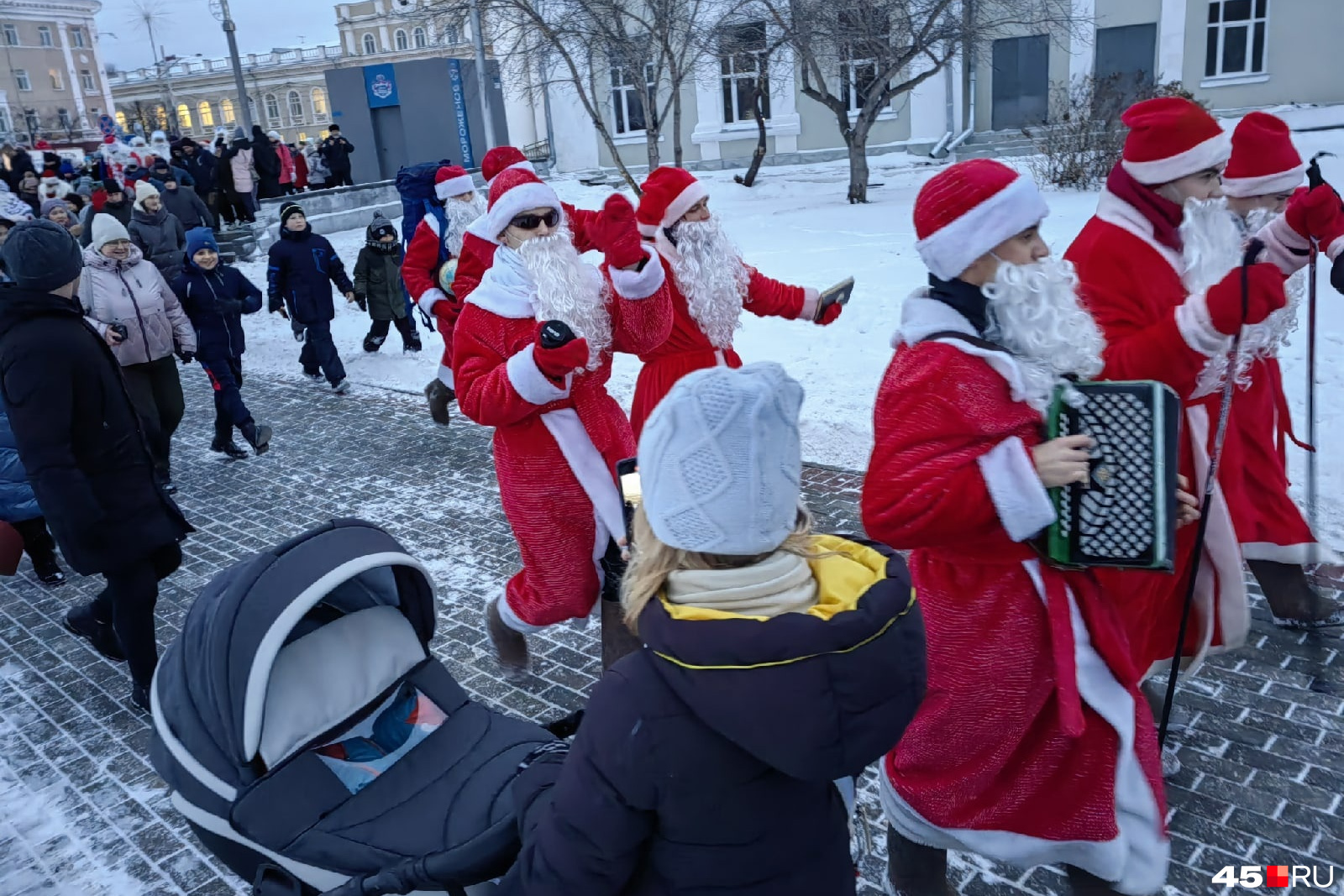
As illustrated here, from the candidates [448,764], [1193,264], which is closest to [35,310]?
[448,764]

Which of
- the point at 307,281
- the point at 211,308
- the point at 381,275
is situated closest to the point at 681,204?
the point at 211,308

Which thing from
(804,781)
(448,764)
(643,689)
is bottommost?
(448,764)

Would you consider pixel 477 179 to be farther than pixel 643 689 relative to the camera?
Yes

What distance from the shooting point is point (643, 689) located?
165 centimetres

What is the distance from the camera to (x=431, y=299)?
739 cm

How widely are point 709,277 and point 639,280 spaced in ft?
2.18

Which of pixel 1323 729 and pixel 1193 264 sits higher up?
pixel 1193 264

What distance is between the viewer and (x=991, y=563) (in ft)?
8.12

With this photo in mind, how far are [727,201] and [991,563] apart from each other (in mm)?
18570

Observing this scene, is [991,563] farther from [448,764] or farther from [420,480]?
[420,480]

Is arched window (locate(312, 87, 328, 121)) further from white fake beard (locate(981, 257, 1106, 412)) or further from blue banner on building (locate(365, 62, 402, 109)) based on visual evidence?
white fake beard (locate(981, 257, 1106, 412))

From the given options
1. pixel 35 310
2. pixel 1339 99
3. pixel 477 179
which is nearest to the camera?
pixel 35 310

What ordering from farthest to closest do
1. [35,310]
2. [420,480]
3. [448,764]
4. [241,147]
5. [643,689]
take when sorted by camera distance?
[241,147]
[420,480]
[35,310]
[448,764]
[643,689]

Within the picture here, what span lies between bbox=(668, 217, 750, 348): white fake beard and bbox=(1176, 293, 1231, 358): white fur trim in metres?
2.30
